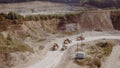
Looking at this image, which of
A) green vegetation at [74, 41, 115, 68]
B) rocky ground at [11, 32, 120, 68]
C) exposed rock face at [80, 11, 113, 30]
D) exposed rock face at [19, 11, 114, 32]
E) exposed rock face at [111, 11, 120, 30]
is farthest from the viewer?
exposed rock face at [111, 11, 120, 30]

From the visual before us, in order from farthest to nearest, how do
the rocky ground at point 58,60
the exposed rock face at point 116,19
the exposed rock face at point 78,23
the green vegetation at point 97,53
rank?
the exposed rock face at point 116,19
the exposed rock face at point 78,23
the green vegetation at point 97,53
the rocky ground at point 58,60

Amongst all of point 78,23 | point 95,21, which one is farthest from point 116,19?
point 78,23

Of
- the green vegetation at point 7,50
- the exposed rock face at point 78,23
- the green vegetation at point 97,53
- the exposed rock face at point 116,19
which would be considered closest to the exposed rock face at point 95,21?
the exposed rock face at point 78,23

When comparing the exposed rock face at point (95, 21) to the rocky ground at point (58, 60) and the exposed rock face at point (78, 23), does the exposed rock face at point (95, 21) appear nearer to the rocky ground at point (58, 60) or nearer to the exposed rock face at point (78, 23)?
the exposed rock face at point (78, 23)

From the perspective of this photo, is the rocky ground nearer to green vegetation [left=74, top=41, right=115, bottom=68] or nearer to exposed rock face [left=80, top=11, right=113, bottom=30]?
green vegetation [left=74, top=41, right=115, bottom=68]

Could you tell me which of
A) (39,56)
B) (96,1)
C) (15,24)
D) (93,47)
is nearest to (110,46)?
(93,47)

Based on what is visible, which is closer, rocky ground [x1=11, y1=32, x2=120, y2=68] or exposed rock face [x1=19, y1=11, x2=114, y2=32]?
rocky ground [x1=11, y1=32, x2=120, y2=68]

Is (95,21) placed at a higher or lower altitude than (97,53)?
higher

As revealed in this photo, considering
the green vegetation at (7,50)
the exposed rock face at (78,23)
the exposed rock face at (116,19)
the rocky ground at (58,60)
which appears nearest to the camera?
the green vegetation at (7,50)

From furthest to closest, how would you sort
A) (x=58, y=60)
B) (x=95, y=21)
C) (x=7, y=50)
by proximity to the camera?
(x=95, y=21)
(x=58, y=60)
(x=7, y=50)

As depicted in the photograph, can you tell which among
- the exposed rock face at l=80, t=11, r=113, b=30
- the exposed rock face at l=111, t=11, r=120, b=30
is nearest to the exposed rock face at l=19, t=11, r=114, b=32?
the exposed rock face at l=80, t=11, r=113, b=30

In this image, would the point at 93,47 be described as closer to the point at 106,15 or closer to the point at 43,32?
the point at 43,32

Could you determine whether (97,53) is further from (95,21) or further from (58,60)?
(95,21)
